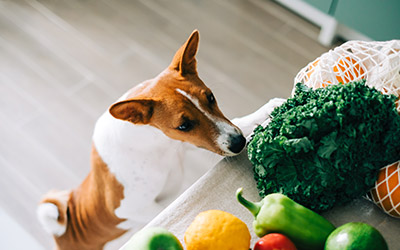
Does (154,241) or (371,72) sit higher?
(371,72)

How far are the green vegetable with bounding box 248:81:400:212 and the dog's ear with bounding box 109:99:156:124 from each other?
13.6 inches

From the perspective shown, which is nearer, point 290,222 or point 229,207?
point 290,222

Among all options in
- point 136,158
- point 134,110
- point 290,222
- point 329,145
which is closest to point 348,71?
point 329,145

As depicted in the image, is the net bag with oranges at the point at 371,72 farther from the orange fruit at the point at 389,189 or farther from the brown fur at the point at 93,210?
the brown fur at the point at 93,210

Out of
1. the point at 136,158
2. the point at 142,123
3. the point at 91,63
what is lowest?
the point at 91,63

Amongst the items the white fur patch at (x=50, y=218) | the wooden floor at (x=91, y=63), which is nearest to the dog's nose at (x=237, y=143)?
the white fur patch at (x=50, y=218)

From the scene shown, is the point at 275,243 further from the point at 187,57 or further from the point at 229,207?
the point at 187,57

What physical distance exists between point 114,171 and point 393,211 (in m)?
0.76

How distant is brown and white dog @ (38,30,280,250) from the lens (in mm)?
1143

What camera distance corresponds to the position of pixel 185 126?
46.6 inches

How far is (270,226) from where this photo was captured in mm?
755

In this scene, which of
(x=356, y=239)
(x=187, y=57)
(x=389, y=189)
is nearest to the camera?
(x=356, y=239)

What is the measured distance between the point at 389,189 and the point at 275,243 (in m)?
0.28

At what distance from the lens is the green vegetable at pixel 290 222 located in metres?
0.75
